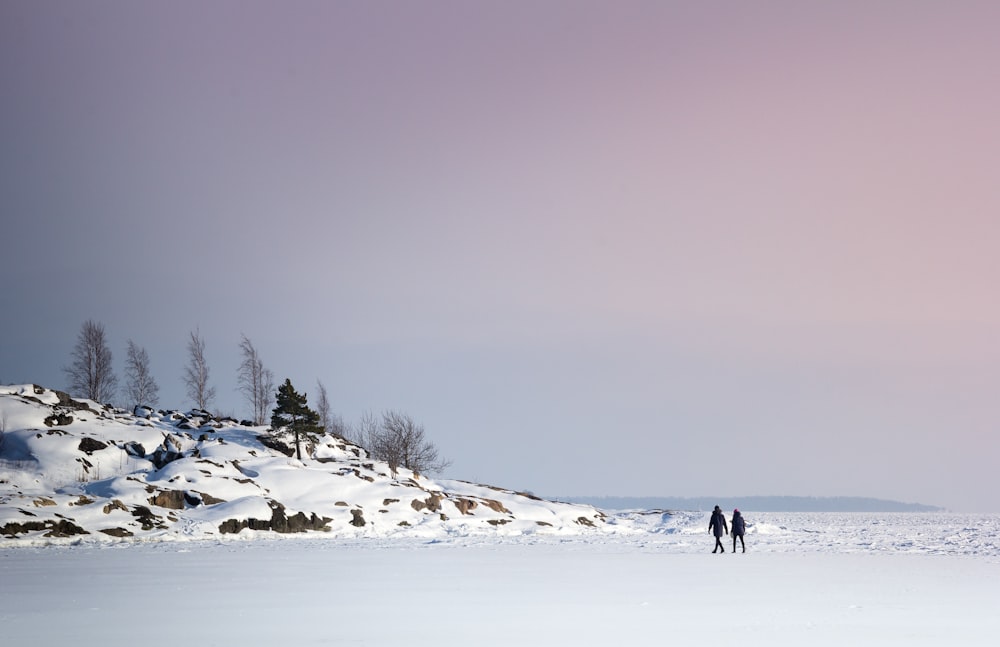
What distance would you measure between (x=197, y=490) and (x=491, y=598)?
1525 inches

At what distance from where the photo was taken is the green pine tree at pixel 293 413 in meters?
67.1

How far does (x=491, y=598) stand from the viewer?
61.5 ft

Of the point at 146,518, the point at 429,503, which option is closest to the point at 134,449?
the point at 146,518

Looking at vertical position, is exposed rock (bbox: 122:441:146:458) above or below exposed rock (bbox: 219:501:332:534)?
above

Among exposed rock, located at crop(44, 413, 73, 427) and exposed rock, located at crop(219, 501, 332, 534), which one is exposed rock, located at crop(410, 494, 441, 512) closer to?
exposed rock, located at crop(219, 501, 332, 534)

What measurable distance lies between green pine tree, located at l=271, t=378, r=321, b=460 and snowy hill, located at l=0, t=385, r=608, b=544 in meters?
2.17

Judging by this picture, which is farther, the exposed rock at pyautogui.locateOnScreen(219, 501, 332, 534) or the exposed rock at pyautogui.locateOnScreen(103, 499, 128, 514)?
the exposed rock at pyautogui.locateOnScreen(219, 501, 332, 534)

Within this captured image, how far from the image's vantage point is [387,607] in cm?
1712

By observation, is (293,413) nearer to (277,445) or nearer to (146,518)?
(277,445)

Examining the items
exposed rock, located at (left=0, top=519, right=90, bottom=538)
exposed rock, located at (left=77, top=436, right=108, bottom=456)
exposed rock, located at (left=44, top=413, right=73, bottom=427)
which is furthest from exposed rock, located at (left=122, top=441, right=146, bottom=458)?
exposed rock, located at (left=0, top=519, right=90, bottom=538)

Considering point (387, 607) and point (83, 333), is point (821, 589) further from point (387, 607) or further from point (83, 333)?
point (83, 333)

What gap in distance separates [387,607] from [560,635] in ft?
16.3

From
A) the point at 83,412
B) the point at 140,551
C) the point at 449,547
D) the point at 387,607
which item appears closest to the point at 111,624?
the point at 387,607

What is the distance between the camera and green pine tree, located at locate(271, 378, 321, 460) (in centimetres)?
6712
